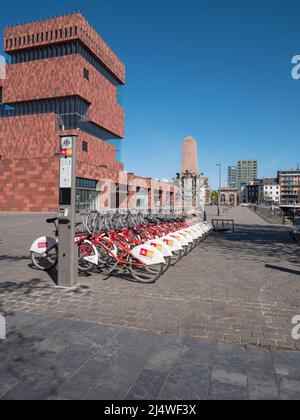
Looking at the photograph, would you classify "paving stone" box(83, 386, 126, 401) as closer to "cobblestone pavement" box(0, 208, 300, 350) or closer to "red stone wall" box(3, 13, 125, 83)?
"cobblestone pavement" box(0, 208, 300, 350)

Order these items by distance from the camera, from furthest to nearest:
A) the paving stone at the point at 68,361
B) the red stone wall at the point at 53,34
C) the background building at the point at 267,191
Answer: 1. the background building at the point at 267,191
2. the red stone wall at the point at 53,34
3. the paving stone at the point at 68,361

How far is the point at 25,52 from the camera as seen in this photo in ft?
142

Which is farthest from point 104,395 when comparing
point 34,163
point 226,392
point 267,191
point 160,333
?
point 267,191

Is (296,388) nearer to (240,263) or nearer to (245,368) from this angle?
(245,368)

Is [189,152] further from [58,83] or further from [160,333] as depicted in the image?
[160,333]

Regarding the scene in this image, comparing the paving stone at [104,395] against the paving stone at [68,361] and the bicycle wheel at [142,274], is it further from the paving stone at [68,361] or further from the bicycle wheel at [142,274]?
the bicycle wheel at [142,274]

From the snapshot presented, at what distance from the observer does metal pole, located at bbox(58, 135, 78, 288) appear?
5.71m

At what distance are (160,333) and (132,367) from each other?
0.89 m

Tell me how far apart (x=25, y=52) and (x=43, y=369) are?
48.7 m

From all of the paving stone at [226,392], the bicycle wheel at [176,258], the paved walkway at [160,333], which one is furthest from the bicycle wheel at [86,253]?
the paving stone at [226,392]

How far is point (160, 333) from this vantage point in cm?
387

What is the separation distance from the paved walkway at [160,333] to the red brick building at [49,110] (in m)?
31.9

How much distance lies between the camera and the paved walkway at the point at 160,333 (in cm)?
278

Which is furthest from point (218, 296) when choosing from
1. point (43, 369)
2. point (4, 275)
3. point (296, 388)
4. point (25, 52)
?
point (25, 52)
